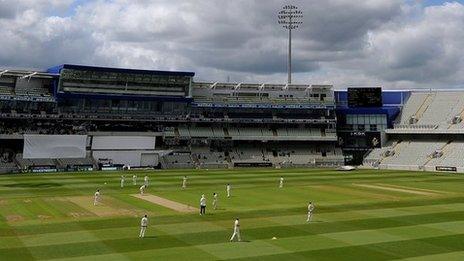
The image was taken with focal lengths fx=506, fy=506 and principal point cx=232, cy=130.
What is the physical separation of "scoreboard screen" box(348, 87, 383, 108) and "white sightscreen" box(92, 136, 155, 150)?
116 feet

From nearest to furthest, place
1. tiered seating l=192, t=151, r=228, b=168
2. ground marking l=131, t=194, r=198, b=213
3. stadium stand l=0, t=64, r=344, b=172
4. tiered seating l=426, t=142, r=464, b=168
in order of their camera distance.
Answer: ground marking l=131, t=194, r=198, b=213 < tiered seating l=426, t=142, r=464, b=168 < stadium stand l=0, t=64, r=344, b=172 < tiered seating l=192, t=151, r=228, b=168

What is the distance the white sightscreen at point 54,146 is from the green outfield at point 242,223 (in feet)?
73.8

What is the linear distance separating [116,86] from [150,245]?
196 feet

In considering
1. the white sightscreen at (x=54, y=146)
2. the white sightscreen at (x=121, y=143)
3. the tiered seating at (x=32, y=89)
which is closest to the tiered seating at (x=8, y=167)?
the white sightscreen at (x=54, y=146)

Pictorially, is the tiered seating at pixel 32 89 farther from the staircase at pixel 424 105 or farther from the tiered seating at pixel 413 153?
the staircase at pixel 424 105

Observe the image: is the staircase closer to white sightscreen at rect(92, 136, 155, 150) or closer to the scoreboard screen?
the scoreboard screen

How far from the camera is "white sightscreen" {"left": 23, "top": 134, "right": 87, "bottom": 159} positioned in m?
71.6

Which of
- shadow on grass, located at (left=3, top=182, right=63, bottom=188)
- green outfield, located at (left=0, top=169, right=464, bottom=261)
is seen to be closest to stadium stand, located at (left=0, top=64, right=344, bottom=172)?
shadow on grass, located at (left=3, top=182, right=63, bottom=188)

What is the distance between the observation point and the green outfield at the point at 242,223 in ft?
74.5

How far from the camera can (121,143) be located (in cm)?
7731

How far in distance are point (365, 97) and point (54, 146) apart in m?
51.2

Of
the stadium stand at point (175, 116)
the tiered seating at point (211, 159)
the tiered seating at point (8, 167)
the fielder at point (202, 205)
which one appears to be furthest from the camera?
the tiered seating at point (211, 159)

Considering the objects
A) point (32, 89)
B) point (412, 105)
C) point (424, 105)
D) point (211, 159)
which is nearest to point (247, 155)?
point (211, 159)

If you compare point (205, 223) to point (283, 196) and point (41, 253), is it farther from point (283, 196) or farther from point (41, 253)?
point (283, 196)
